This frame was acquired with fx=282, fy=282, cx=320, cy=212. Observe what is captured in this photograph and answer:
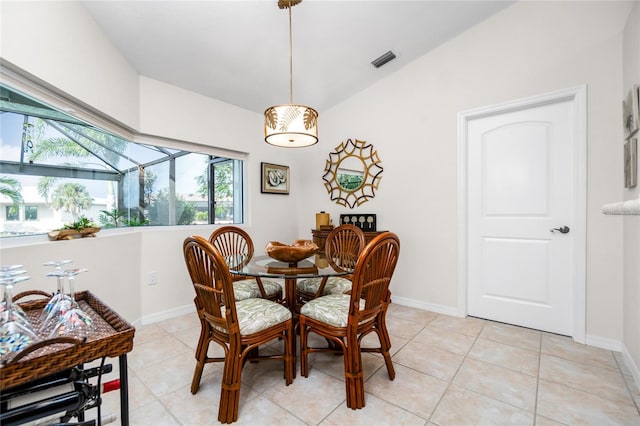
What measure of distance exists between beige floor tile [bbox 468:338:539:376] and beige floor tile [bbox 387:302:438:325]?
0.55m

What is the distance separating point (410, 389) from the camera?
1.71 meters

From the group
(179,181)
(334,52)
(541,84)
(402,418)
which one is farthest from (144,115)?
(541,84)

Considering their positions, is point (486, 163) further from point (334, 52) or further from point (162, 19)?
point (162, 19)

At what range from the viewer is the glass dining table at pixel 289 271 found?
173 centimetres

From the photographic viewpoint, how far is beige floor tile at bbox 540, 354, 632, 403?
1672 mm

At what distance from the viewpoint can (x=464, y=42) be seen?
2820 millimetres

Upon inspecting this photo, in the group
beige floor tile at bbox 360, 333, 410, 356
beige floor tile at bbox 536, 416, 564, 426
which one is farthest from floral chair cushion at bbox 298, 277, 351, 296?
beige floor tile at bbox 536, 416, 564, 426

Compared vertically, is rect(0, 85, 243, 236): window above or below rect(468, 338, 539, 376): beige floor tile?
above

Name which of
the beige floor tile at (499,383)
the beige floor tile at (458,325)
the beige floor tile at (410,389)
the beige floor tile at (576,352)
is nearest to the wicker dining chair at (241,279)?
the beige floor tile at (410,389)

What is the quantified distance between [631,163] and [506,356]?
61.9 inches

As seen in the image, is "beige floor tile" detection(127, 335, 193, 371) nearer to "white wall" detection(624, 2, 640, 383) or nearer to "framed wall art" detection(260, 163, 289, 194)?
"framed wall art" detection(260, 163, 289, 194)

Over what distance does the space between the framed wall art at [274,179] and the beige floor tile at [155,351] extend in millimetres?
2004

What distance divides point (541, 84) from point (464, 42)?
84 cm

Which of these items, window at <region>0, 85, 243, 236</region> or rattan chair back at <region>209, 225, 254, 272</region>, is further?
rattan chair back at <region>209, 225, 254, 272</region>
